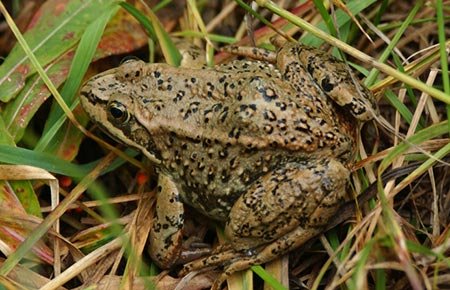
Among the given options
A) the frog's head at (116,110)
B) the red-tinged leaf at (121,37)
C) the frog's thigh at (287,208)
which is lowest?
the frog's thigh at (287,208)

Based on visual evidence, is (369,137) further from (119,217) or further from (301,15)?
(119,217)

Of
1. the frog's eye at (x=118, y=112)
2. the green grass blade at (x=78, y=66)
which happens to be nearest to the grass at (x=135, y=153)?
the green grass blade at (x=78, y=66)

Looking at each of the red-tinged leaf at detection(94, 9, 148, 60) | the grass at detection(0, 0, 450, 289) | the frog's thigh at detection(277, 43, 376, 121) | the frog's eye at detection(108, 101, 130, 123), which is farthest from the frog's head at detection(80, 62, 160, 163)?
the frog's thigh at detection(277, 43, 376, 121)

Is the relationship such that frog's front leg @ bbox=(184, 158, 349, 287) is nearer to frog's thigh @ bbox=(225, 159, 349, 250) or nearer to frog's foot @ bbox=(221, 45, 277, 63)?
frog's thigh @ bbox=(225, 159, 349, 250)

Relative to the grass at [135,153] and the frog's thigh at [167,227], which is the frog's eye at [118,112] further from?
the frog's thigh at [167,227]

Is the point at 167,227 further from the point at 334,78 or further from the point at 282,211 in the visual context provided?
the point at 334,78

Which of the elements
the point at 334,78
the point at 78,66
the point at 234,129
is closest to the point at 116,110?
the point at 78,66

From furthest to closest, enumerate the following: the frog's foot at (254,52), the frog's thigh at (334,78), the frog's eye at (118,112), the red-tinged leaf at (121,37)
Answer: the red-tinged leaf at (121,37)
the frog's foot at (254,52)
the frog's eye at (118,112)
the frog's thigh at (334,78)
